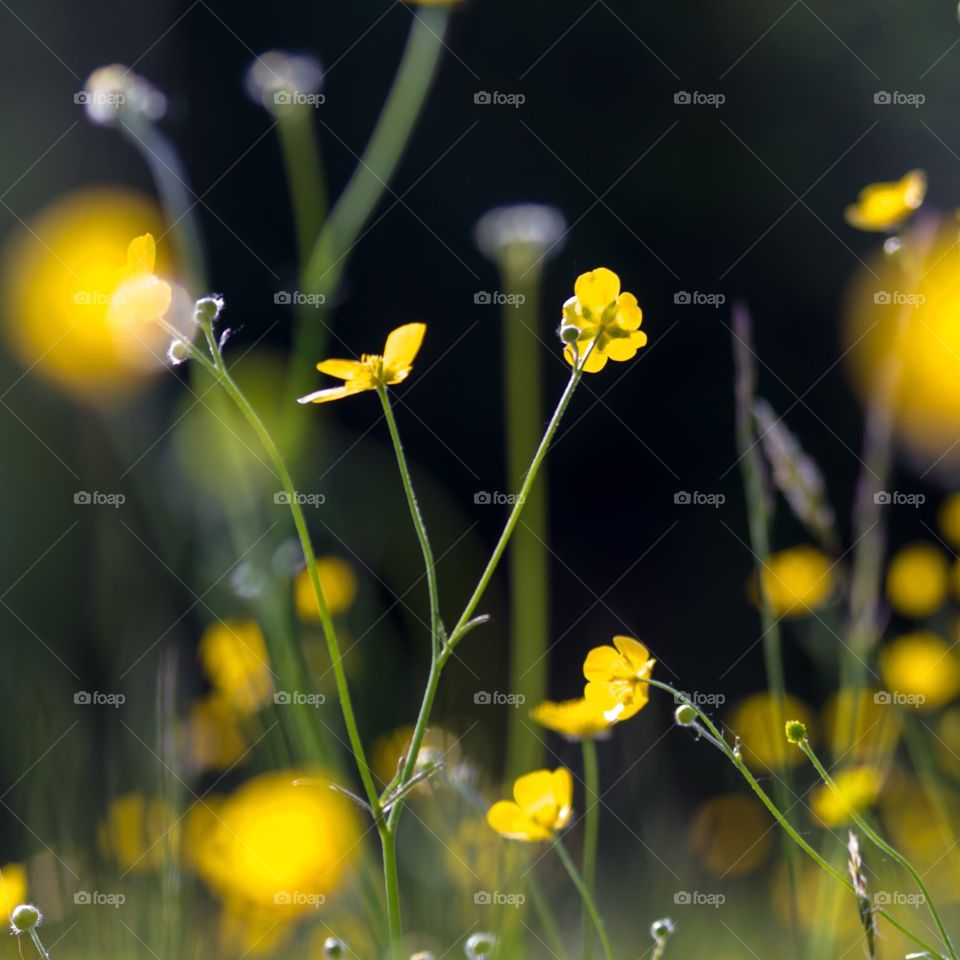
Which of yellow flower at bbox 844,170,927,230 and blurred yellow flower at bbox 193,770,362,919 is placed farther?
blurred yellow flower at bbox 193,770,362,919

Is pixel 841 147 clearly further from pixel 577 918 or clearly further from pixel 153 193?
pixel 577 918

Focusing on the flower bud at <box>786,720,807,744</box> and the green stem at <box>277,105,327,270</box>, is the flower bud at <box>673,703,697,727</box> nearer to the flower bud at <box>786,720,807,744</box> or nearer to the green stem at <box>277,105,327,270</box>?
the flower bud at <box>786,720,807,744</box>

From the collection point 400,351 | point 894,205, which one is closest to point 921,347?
point 894,205

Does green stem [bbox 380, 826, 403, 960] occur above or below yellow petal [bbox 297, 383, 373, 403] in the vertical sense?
below

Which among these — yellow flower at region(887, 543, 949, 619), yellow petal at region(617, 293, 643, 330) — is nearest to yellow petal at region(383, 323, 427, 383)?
yellow petal at region(617, 293, 643, 330)

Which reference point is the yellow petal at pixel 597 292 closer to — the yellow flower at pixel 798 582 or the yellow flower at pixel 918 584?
the yellow flower at pixel 798 582
